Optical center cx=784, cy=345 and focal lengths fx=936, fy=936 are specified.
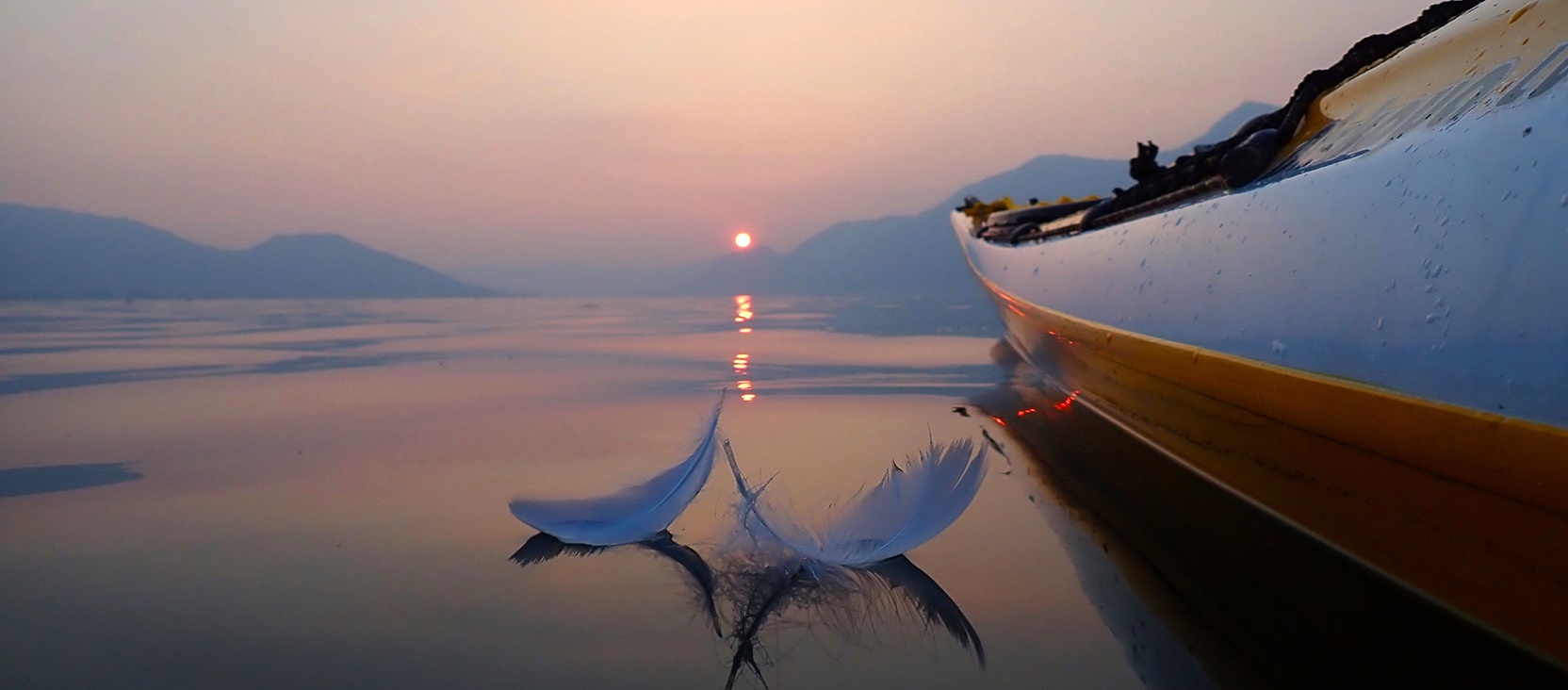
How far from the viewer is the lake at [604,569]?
127 centimetres

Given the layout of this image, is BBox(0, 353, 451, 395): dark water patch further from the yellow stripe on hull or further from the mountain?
the mountain

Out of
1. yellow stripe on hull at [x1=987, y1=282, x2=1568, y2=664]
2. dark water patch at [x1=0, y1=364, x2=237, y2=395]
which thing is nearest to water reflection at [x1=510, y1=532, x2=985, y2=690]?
yellow stripe on hull at [x1=987, y1=282, x2=1568, y2=664]

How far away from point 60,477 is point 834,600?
2313 mm

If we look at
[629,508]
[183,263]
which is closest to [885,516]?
[629,508]

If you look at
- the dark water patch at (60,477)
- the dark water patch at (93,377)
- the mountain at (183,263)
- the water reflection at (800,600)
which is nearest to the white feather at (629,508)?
the water reflection at (800,600)

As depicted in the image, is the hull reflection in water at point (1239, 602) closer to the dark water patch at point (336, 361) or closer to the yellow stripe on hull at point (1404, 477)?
the yellow stripe on hull at point (1404, 477)

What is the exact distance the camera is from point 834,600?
152cm

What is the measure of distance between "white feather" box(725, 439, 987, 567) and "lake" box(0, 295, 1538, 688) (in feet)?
0.19

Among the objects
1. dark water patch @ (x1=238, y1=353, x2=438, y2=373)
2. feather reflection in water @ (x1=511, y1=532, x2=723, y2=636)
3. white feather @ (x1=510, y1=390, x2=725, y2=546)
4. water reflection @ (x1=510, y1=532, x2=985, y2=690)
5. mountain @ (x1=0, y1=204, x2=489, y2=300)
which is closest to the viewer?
water reflection @ (x1=510, y1=532, x2=985, y2=690)

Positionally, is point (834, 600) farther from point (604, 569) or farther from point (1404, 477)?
point (1404, 477)

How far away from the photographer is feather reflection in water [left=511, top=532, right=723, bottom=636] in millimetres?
1650

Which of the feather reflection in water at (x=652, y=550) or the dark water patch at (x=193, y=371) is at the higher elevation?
the dark water patch at (x=193, y=371)

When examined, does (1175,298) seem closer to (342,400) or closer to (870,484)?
(870,484)

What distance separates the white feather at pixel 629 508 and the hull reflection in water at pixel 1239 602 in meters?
0.78
